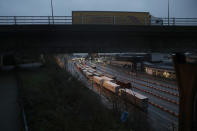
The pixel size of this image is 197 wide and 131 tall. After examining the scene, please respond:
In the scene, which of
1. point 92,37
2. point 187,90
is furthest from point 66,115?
point 187,90

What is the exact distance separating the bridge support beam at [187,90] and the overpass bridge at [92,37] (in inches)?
319

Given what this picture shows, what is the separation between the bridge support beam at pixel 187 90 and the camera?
4902mm

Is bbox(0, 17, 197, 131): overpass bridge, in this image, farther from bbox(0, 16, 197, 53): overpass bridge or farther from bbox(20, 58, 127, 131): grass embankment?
bbox(20, 58, 127, 131): grass embankment

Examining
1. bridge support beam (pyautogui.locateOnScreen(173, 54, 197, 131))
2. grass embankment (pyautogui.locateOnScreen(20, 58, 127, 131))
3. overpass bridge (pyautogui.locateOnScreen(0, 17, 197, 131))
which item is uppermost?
overpass bridge (pyautogui.locateOnScreen(0, 17, 197, 131))

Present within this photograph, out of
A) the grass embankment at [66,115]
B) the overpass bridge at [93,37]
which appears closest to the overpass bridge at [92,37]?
the overpass bridge at [93,37]

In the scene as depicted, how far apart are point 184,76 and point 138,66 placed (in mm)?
40232

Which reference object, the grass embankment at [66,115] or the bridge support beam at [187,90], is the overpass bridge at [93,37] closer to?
the grass embankment at [66,115]

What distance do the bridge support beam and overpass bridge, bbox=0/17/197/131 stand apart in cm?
809

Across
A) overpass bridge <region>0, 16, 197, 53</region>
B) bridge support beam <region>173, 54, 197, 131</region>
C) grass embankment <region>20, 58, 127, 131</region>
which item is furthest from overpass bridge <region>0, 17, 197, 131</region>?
bridge support beam <region>173, 54, 197, 131</region>

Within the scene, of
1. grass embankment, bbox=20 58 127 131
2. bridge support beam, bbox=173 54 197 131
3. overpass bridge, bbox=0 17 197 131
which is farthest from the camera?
overpass bridge, bbox=0 17 197 131

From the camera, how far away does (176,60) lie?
5395 mm

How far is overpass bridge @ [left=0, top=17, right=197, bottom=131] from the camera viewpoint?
12.1m

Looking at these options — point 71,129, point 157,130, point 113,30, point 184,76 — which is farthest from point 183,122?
point 113,30

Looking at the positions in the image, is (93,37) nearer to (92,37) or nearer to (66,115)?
(92,37)
